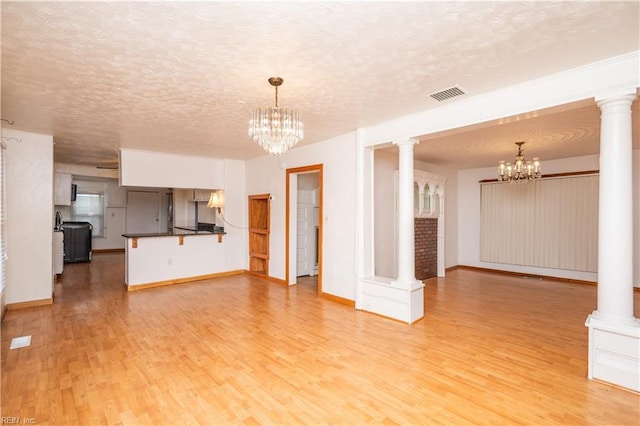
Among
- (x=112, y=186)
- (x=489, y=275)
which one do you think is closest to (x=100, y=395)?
(x=489, y=275)

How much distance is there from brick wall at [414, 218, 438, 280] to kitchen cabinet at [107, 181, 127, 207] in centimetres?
914

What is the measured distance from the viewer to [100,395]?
2.32 meters

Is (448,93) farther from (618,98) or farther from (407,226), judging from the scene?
(407,226)

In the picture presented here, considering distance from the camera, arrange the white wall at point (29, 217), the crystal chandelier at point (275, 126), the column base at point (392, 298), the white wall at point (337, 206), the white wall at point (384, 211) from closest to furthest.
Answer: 1. the crystal chandelier at point (275, 126)
2. the column base at point (392, 298)
3. the white wall at point (29, 217)
4. the white wall at point (337, 206)
5. the white wall at point (384, 211)

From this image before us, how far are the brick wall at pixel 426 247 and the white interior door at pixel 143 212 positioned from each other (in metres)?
8.69

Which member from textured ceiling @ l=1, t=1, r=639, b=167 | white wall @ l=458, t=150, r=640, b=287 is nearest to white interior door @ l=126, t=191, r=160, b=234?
textured ceiling @ l=1, t=1, r=639, b=167

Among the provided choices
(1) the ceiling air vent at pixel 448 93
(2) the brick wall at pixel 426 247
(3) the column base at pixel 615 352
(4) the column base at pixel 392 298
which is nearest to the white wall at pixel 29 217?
(4) the column base at pixel 392 298

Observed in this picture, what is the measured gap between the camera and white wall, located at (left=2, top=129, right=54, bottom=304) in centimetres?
Answer: 441

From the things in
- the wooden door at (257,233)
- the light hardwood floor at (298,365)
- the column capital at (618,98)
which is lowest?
the light hardwood floor at (298,365)

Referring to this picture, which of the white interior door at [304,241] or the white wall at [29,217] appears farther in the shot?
the white interior door at [304,241]

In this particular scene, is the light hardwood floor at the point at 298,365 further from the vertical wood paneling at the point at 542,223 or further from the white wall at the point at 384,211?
the vertical wood paneling at the point at 542,223

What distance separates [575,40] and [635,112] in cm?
228

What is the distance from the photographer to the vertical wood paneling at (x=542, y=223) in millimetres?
6172

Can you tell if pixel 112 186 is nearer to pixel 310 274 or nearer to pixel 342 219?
pixel 310 274
